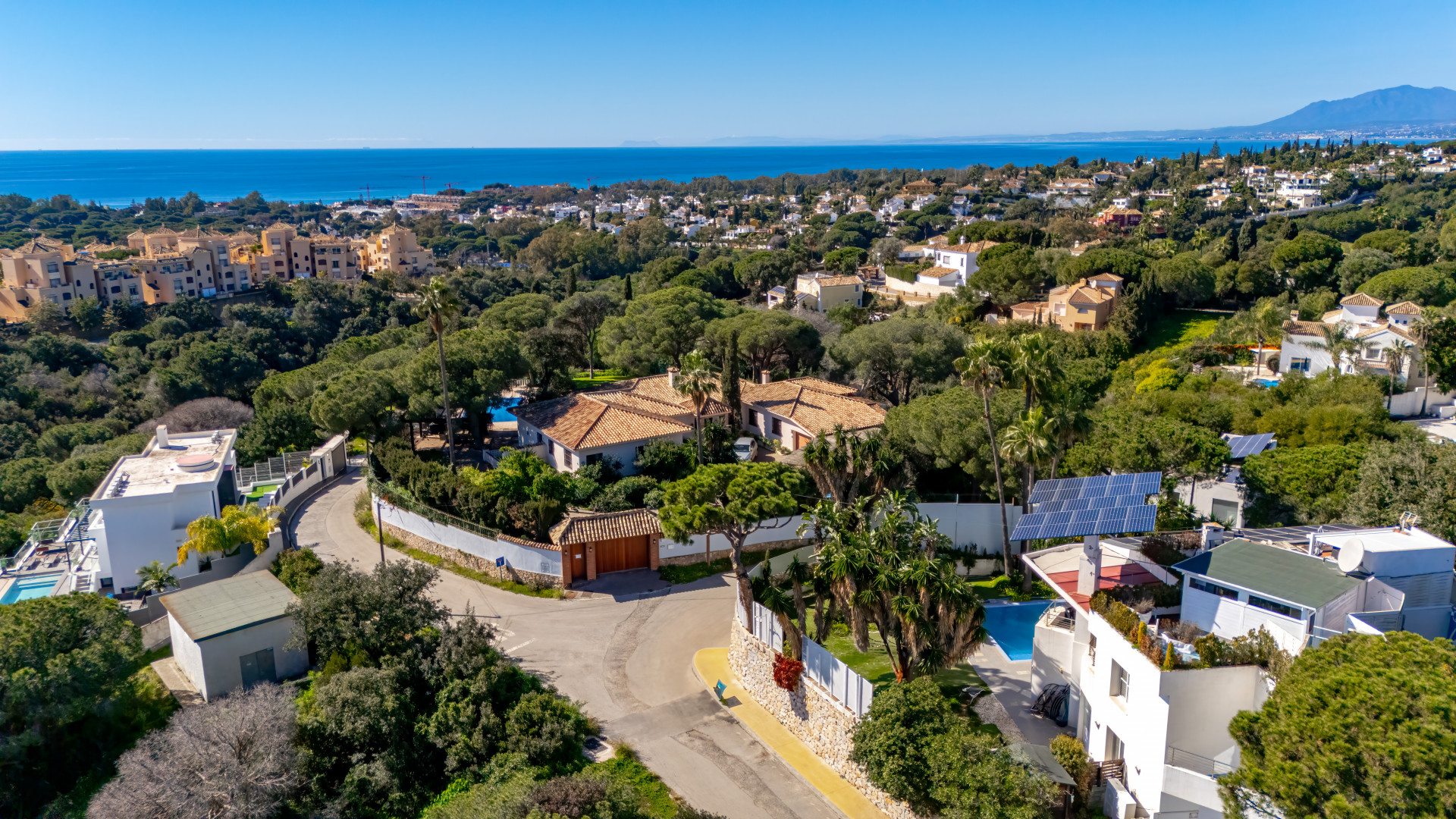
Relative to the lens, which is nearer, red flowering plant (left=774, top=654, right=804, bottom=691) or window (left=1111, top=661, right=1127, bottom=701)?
window (left=1111, top=661, right=1127, bottom=701)

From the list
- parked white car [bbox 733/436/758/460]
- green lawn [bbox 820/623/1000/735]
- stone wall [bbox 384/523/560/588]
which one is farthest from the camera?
parked white car [bbox 733/436/758/460]

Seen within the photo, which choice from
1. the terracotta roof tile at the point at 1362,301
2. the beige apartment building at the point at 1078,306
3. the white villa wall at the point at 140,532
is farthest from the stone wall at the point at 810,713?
the terracotta roof tile at the point at 1362,301

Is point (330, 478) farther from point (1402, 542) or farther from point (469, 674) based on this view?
point (1402, 542)

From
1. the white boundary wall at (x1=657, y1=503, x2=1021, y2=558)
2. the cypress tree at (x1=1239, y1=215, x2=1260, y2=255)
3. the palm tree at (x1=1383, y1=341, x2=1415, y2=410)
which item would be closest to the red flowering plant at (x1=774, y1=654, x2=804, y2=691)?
the white boundary wall at (x1=657, y1=503, x2=1021, y2=558)

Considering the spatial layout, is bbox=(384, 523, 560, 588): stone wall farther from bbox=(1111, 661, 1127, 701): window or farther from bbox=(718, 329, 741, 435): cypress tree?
bbox=(1111, 661, 1127, 701): window

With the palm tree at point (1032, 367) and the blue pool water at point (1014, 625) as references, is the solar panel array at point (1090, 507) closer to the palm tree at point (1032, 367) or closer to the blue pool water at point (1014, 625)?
the blue pool water at point (1014, 625)

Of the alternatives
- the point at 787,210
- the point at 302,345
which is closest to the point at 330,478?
the point at 302,345
